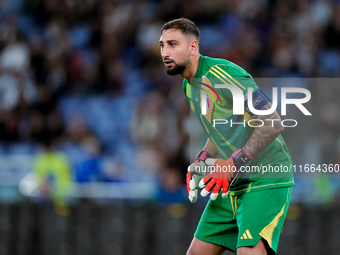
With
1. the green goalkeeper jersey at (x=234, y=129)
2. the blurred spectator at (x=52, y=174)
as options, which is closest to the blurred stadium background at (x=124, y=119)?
the blurred spectator at (x=52, y=174)

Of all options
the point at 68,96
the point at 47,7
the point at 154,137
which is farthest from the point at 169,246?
the point at 47,7

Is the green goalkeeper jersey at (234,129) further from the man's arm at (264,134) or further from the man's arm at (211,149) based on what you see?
the man's arm at (211,149)

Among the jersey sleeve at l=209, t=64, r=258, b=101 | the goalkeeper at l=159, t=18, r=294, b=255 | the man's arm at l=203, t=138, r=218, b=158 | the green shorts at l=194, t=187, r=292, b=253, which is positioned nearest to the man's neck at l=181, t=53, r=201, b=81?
the goalkeeper at l=159, t=18, r=294, b=255

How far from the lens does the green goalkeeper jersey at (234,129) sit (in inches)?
170

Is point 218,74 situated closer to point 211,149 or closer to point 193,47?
point 193,47

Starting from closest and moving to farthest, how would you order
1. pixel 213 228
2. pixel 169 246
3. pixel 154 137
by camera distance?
1. pixel 213 228
2. pixel 169 246
3. pixel 154 137

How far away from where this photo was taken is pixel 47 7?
12867 millimetres

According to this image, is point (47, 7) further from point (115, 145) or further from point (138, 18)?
point (115, 145)

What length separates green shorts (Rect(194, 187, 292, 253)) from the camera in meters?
4.21

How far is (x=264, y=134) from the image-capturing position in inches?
162

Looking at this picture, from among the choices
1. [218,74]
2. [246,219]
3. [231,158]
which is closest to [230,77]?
[218,74]

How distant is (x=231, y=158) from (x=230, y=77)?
0.63m

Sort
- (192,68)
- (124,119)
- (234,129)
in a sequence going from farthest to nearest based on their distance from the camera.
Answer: (124,119) → (192,68) → (234,129)

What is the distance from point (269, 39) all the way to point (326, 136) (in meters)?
2.82
